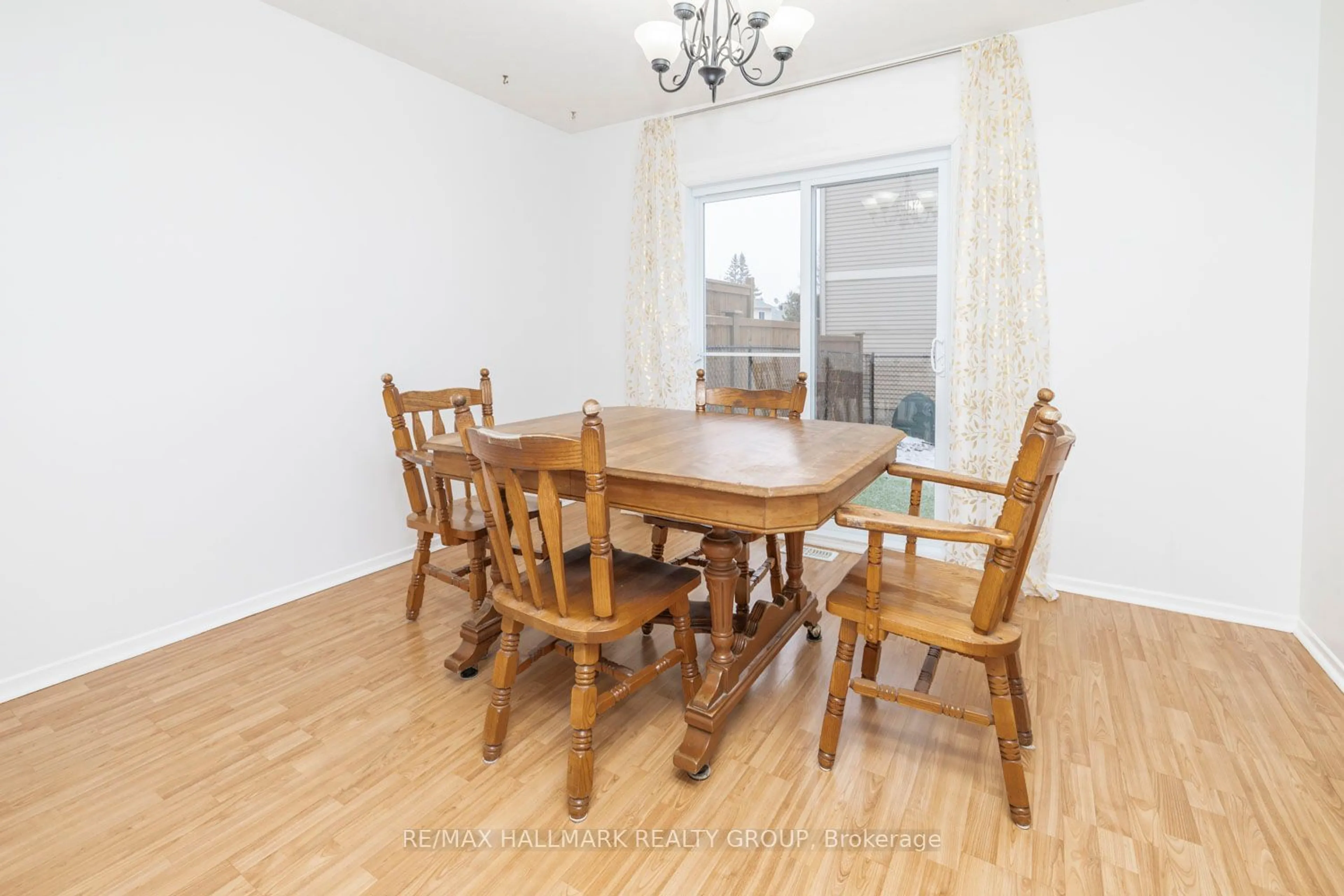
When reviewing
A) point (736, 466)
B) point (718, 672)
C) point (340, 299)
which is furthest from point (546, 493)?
point (340, 299)

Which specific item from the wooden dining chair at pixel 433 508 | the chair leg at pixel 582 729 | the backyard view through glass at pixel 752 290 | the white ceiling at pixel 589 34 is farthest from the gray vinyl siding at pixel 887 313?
the chair leg at pixel 582 729

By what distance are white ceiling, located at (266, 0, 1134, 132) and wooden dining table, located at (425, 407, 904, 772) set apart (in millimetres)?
1835

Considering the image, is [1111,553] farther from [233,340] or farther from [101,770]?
[233,340]

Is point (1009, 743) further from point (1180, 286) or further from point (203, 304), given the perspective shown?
point (203, 304)

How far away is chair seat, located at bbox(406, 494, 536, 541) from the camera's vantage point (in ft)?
7.80

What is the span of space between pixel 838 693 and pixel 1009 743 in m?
0.41

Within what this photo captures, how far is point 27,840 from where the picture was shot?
1.53 meters

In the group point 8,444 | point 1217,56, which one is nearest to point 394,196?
point 8,444

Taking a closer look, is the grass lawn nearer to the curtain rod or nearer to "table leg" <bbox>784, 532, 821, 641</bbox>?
"table leg" <bbox>784, 532, 821, 641</bbox>

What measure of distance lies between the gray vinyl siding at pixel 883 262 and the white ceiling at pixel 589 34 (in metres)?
0.65

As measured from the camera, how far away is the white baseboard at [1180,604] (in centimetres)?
258

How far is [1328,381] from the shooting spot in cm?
Answer: 230

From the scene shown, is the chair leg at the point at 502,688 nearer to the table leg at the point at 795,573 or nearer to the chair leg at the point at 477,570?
the chair leg at the point at 477,570

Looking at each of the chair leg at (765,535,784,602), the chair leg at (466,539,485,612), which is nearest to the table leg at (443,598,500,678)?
the chair leg at (466,539,485,612)
